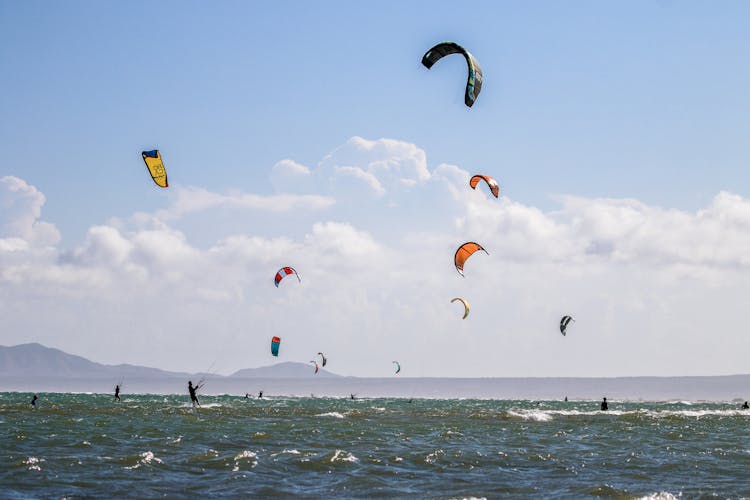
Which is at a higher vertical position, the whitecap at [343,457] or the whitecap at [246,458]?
the whitecap at [343,457]

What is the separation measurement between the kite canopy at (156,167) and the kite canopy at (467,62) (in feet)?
28.8

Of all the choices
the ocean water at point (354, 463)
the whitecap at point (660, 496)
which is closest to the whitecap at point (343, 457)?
the ocean water at point (354, 463)

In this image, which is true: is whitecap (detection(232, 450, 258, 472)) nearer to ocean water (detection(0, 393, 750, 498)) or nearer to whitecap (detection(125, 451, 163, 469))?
ocean water (detection(0, 393, 750, 498))

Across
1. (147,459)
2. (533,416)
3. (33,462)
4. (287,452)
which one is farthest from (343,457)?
(533,416)

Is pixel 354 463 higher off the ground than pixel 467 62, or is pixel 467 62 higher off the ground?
pixel 467 62

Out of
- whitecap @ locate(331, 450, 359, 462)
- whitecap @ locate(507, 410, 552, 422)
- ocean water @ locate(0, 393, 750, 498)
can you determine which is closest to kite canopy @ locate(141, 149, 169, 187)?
ocean water @ locate(0, 393, 750, 498)

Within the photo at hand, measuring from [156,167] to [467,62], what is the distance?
1017cm

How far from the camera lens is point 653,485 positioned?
14609 mm

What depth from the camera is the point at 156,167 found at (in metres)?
22.5

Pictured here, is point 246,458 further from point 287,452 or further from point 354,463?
point 354,463

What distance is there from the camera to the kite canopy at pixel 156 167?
22.2m

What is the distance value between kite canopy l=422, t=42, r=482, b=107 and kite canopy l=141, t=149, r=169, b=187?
879cm

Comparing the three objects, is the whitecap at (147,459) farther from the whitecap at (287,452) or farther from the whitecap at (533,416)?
the whitecap at (533,416)

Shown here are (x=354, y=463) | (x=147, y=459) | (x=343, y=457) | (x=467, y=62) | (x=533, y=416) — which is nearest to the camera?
(x=147, y=459)
